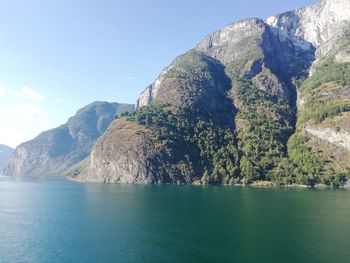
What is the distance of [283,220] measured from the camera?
394 ft

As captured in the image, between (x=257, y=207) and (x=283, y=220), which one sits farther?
(x=257, y=207)

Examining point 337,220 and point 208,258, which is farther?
point 337,220

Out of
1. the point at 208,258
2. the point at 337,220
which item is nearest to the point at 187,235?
the point at 208,258

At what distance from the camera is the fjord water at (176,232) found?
80.6 metres

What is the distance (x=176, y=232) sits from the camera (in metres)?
102

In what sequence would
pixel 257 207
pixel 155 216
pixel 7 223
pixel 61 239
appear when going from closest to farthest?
pixel 61 239 < pixel 7 223 < pixel 155 216 < pixel 257 207

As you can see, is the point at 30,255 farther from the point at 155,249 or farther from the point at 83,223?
the point at 83,223

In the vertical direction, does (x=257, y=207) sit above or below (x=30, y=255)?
above

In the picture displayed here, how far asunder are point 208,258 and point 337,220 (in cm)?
6316

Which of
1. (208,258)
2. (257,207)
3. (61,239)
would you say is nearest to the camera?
(208,258)

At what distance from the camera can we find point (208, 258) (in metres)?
77.5

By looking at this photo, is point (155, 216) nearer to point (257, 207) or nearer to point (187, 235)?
point (187, 235)

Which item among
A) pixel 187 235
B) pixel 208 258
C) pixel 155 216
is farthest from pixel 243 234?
pixel 155 216

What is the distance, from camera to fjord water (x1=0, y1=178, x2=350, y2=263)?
264 feet
